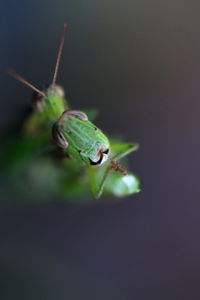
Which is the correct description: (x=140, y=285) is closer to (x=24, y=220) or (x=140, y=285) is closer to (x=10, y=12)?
(x=24, y=220)

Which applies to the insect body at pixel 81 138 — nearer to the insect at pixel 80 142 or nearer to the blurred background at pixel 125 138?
the insect at pixel 80 142

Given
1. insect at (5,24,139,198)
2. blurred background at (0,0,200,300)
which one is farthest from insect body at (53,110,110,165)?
blurred background at (0,0,200,300)

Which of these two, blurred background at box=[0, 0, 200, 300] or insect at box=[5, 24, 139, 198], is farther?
blurred background at box=[0, 0, 200, 300]

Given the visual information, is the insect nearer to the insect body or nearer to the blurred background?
the insect body

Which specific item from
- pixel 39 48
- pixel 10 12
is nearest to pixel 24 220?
pixel 39 48

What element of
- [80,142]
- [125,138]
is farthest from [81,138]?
[125,138]

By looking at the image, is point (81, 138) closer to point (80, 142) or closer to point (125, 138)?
point (80, 142)
